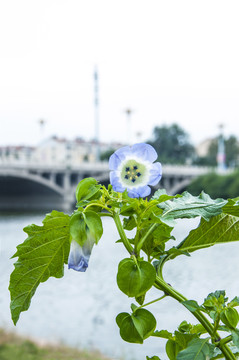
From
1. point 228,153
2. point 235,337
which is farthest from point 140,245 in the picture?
point 228,153

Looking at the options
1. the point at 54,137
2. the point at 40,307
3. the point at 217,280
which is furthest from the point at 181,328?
the point at 54,137

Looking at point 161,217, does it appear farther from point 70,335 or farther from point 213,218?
point 70,335

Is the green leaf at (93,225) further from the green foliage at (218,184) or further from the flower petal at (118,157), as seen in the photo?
the green foliage at (218,184)

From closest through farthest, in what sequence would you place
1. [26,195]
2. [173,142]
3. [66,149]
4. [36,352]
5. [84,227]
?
[84,227] → [36,352] → [26,195] → [173,142] → [66,149]

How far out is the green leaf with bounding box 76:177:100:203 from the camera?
52 centimetres

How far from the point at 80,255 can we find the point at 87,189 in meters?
0.08

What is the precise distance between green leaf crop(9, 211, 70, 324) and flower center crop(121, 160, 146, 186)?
3.2 inches

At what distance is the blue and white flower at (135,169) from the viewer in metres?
0.54

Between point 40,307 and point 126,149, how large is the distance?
4.18 metres

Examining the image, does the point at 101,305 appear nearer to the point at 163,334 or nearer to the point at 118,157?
the point at 163,334

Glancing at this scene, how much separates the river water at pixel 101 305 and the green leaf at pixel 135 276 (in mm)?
2498

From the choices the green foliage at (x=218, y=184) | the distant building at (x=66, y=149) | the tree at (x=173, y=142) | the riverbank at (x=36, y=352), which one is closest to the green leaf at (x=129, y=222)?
the riverbank at (x=36, y=352)

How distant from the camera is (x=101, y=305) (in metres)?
4.79

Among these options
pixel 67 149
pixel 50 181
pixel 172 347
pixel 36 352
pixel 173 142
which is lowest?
pixel 67 149
